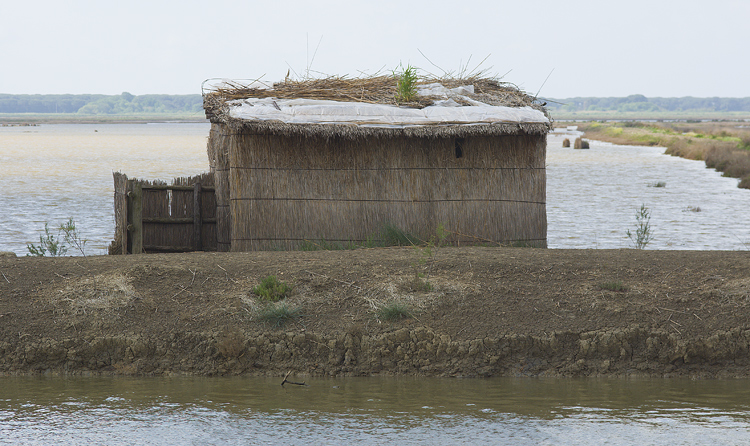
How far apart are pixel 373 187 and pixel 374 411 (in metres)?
4.81

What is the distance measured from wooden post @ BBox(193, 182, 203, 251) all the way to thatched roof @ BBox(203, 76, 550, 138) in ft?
3.93

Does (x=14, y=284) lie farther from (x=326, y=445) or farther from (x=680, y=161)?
(x=680, y=161)

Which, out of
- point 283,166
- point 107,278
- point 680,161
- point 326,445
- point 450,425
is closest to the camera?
point 326,445

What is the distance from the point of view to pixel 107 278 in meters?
8.34

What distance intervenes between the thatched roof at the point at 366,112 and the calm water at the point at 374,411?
13.4 feet

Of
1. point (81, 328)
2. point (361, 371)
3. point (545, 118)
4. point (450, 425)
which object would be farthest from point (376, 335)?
point (545, 118)

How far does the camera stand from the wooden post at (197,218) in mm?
11461

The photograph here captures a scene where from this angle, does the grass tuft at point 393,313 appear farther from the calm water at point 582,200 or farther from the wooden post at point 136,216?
the calm water at point 582,200

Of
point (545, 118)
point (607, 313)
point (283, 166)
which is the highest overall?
point (545, 118)

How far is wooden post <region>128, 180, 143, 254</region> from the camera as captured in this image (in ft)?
34.2

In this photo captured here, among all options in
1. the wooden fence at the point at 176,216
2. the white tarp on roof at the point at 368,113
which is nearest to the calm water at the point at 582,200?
the wooden fence at the point at 176,216

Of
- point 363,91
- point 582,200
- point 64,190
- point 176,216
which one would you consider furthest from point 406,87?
point 64,190

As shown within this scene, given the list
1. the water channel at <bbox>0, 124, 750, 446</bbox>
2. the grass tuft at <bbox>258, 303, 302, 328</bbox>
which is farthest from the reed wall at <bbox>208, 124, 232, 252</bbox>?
the water channel at <bbox>0, 124, 750, 446</bbox>

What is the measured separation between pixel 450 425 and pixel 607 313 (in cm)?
263
